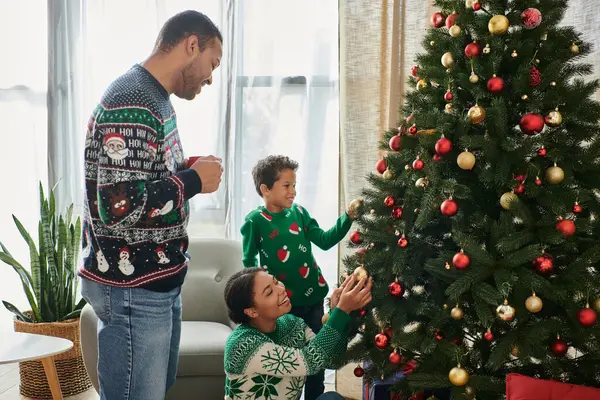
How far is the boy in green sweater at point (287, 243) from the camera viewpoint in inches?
106

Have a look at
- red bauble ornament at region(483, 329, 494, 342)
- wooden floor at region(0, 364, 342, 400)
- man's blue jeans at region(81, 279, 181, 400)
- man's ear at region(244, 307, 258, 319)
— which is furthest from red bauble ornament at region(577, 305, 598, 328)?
wooden floor at region(0, 364, 342, 400)

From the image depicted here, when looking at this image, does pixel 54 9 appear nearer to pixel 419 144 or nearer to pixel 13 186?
pixel 13 186

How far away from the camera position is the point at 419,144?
1.87 metres

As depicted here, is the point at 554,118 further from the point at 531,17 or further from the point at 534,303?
the point at 534,303

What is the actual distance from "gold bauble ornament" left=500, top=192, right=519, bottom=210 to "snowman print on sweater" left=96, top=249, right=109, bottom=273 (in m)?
1.03

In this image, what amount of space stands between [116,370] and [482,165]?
3.66 feet

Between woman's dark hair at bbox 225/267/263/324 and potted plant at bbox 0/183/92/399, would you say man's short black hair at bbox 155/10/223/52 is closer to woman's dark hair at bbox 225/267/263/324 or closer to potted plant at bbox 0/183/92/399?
woman's dark hair at bbox 225/267/263/324

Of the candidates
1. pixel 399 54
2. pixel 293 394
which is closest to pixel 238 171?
pixel 399 54

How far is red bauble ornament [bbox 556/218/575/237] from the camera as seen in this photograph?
166cm

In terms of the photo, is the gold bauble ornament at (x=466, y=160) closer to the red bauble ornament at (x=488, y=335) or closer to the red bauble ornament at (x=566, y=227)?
the red bauble ornament at (x=566, y=227)

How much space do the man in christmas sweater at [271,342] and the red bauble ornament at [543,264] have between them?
18.5 inches

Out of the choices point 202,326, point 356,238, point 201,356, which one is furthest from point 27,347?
point 356,238

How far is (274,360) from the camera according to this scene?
6.50 feet

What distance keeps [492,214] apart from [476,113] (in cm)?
31
